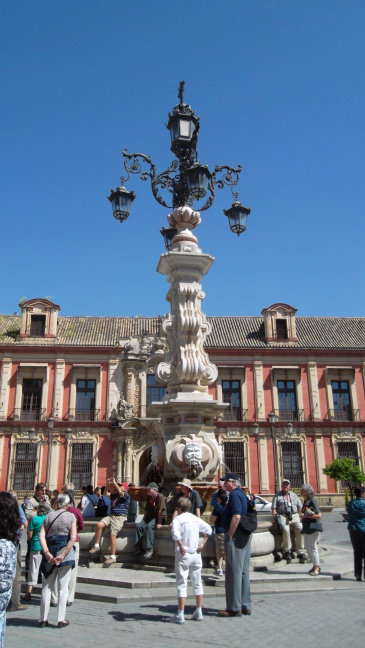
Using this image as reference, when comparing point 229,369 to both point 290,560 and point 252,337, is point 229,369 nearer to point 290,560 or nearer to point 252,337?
point 252,337

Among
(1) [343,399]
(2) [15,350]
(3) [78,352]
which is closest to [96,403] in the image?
(3) [78,352]

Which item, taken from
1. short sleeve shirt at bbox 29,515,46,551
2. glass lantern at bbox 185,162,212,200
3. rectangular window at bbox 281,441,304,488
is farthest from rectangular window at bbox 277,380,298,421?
short sleeve shirt at bbox 29,515,46,551

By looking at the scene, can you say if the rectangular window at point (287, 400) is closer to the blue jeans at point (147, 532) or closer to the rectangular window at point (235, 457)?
the rectangular window at point (235, 457)

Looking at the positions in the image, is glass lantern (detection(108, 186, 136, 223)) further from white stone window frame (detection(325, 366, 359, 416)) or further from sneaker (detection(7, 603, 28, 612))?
white stone window frame (detection(325, 366, 359, 416))

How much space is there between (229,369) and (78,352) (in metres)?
8.98

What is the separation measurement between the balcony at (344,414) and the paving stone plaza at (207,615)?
976 inches

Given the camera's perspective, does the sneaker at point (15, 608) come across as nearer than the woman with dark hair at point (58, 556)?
No

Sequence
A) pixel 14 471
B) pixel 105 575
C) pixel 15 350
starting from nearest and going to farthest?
pixel 105 575 → pixel 14 471 → pixel 15 350

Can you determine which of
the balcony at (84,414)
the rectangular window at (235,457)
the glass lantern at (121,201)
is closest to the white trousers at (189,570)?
the glass lantern at (121,201)


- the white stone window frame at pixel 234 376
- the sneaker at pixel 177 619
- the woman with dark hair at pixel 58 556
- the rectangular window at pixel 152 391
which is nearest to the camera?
the sneaker at pixel 177 619

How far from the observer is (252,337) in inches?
1331

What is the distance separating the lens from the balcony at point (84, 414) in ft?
101

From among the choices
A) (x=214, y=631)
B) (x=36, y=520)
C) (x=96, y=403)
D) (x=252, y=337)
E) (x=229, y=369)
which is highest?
(x=252, y=337)

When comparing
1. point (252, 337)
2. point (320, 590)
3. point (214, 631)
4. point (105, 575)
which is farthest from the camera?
point (252, 337)
